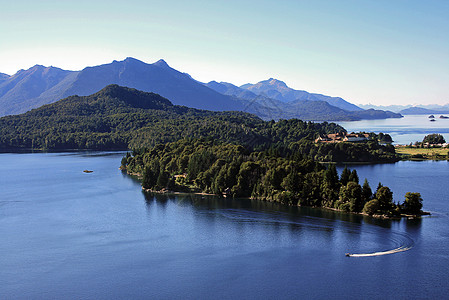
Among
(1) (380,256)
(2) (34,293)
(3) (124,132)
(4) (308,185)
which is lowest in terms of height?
(2) (34,293)

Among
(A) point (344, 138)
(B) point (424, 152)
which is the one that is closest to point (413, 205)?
(B) point (424, 152)

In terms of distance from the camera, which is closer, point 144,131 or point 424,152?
point 424,152

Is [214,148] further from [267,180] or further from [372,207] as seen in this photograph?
[372,207]

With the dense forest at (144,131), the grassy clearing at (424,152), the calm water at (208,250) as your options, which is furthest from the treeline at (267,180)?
the grassy clearing at (424,152)

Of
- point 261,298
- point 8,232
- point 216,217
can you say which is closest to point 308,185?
point 216,217

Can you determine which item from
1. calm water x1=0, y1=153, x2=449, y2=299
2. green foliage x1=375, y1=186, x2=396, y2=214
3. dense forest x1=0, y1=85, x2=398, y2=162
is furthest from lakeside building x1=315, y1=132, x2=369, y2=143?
green foliage x1=375, y1=186, x2=396, y2=214

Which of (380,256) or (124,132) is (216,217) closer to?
(380,256)
